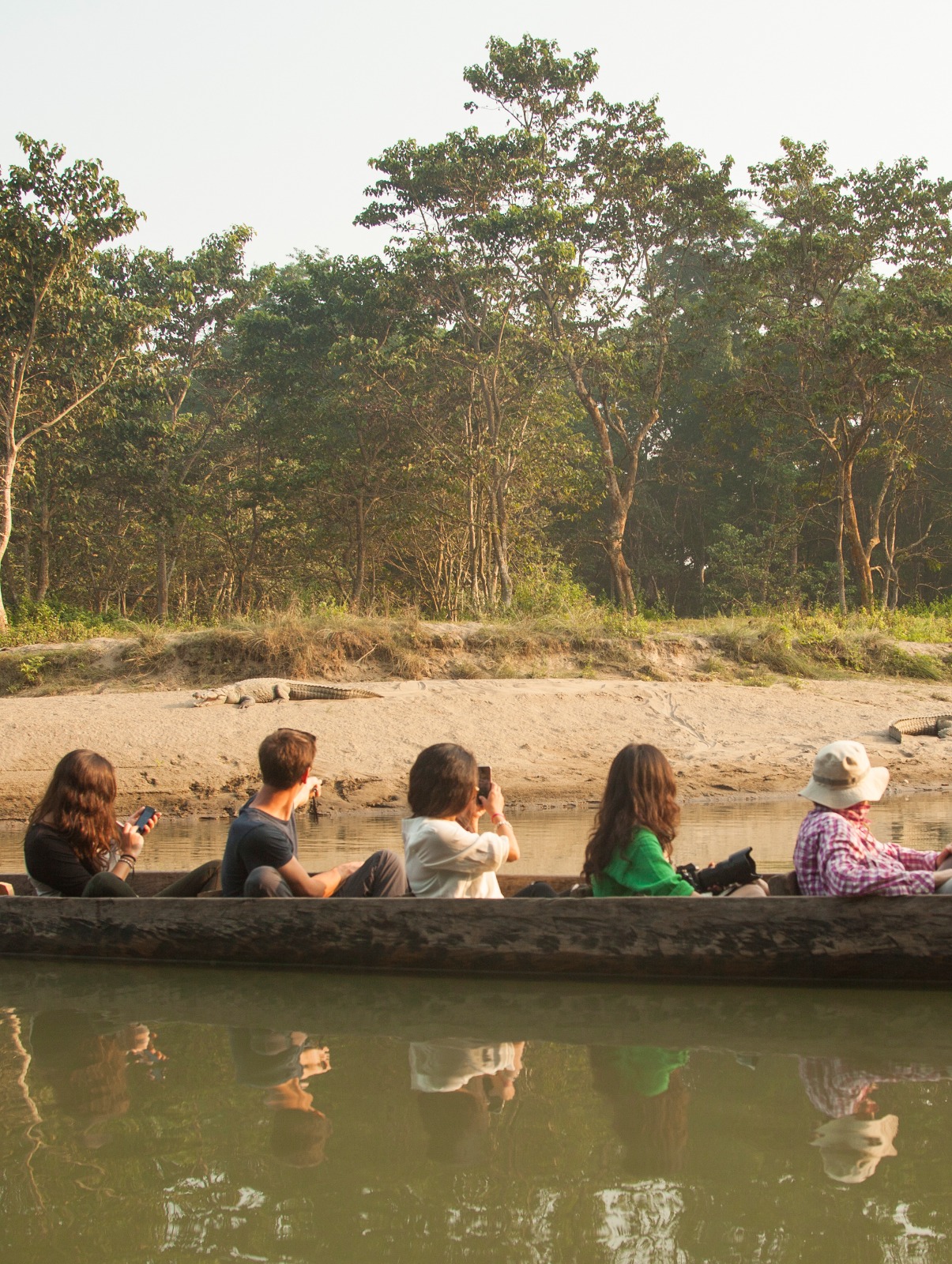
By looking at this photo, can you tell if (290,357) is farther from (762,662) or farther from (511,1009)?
(511,1009)

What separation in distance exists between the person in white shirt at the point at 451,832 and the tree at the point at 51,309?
14358mm

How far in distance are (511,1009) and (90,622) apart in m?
16.2

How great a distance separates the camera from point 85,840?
571 centimetres

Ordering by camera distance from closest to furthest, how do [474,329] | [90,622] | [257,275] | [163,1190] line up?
1. [163,1190]
2. [90,622]
3. [474,329]
4. [257,275]

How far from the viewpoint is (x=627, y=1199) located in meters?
2.92

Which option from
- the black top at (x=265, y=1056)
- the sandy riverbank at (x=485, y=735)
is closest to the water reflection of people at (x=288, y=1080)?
the black top at (x=265, y=1056)

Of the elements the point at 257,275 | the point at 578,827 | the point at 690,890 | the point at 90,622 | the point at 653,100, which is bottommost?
the point at 578,827

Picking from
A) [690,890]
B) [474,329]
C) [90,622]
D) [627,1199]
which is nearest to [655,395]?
[474,329]

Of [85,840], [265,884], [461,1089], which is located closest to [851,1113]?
[461,1089]

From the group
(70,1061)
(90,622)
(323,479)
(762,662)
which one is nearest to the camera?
(70,1061)

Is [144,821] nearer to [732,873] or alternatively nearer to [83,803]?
[83,803]

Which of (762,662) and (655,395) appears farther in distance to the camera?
(655,395)

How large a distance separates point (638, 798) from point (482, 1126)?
162 cm

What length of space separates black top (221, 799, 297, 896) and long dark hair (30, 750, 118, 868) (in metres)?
0.62
